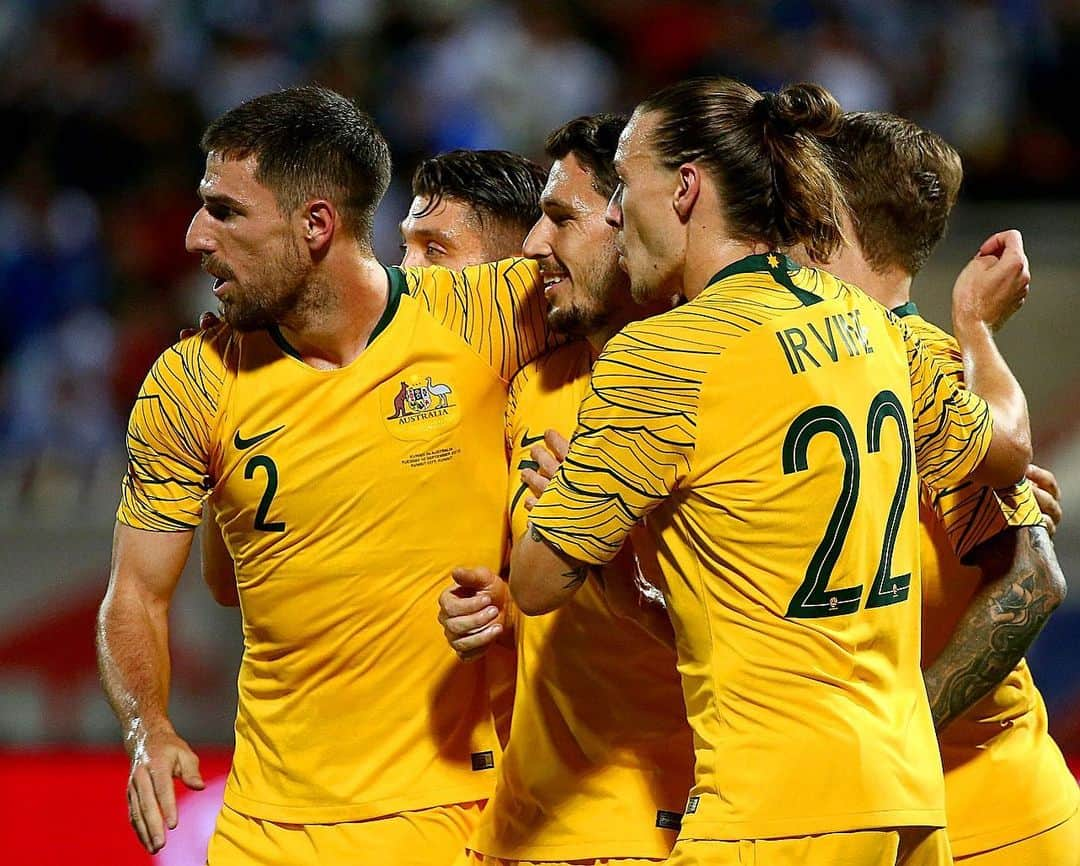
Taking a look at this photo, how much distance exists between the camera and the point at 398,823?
340 cm

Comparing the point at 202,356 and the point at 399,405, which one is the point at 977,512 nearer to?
the point at 399,405

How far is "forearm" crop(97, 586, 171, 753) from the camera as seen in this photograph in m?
3.45

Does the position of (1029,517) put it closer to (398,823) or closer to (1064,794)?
A: (1064,794)

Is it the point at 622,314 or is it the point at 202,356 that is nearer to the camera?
the point at 622,314

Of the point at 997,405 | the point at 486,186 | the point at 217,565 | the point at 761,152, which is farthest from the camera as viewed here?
the point at 486,186

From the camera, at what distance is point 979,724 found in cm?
334

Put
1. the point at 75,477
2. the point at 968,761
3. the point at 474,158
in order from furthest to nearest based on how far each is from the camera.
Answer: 1. the point at 75,477
2. the point at 474,158
3. the point at 968,761

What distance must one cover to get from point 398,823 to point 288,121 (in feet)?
4.92

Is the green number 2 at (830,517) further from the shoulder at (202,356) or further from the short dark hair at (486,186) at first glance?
the short dark hair at (486,186)

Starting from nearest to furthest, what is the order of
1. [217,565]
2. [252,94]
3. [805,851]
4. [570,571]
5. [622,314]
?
1. [805,851]
2. [570,571]
3. [622,314]
4. [217,565]
5. [252,94]

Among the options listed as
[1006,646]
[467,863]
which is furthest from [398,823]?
[1006,646]

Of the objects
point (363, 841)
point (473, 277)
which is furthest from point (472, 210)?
point (363, 841)

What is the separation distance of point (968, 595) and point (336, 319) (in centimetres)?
145

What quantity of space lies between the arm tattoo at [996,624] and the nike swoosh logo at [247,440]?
4.69ft
